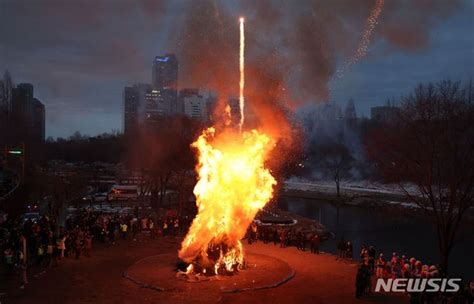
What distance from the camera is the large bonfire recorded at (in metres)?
21.8

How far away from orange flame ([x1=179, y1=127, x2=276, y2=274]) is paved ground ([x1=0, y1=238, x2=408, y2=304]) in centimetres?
305

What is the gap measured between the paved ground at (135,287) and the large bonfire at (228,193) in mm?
2815

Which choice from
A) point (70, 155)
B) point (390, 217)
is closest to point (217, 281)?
point (390, 217)

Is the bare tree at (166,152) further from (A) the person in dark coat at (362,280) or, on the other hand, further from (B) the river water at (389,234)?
(A) the person in dark coat at (362,280)

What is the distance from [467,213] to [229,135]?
3377cm

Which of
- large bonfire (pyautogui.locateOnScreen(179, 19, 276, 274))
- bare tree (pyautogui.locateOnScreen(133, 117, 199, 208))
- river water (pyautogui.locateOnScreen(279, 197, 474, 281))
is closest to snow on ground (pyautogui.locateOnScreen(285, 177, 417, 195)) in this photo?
river water (pyautogui.locateOnScreen(279, 197, 474, 281))

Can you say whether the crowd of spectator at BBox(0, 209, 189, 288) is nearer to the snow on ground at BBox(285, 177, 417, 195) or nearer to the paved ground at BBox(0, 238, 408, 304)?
the paved ground at BBox(0, 238, 408, 304)

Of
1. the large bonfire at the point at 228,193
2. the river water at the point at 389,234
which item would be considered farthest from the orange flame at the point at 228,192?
the river water at the point at 389,234

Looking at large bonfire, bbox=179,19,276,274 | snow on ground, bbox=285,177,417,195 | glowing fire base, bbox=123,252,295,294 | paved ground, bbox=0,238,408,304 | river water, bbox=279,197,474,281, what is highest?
large bonfire, bbox=179,19,276,274

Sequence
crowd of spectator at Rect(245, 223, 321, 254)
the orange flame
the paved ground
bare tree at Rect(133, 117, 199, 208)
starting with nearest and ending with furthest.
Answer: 1. the paved ground
2. the orange flame
3. crowd of spectator at Rect(245, 223, 321, 254)
4. bare tree at Rect(133, 117, 199, 208)

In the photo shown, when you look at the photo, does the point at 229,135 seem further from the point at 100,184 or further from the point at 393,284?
the point at 100,184

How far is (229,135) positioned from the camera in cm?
2491

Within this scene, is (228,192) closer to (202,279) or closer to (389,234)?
(202,279)

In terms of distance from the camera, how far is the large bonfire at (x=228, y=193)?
21.8 m
